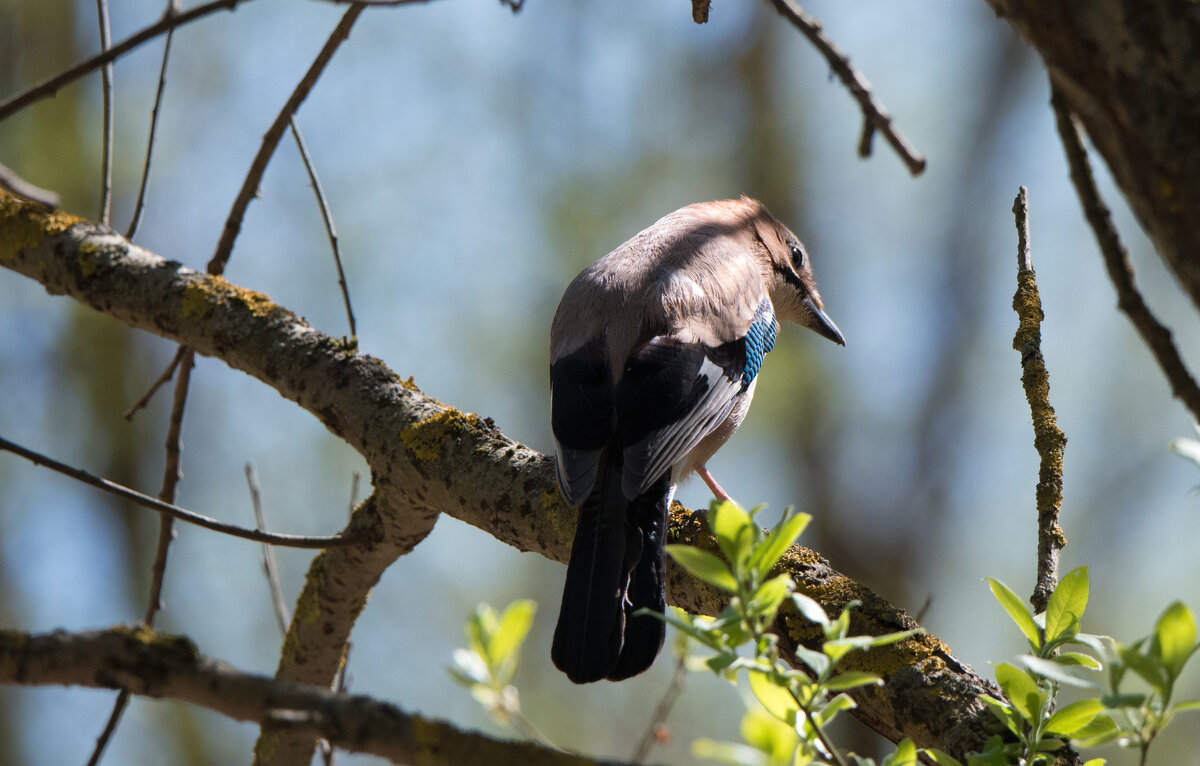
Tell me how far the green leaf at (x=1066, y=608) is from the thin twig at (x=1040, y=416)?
0.31 m

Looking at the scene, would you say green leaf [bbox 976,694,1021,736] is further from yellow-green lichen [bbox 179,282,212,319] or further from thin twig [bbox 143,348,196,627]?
yellow-green lichen [bbox 179,282,212,319]

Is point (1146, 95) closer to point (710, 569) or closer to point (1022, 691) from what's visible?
point (710, 569)

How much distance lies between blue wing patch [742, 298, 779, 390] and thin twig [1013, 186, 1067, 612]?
0.97 metres

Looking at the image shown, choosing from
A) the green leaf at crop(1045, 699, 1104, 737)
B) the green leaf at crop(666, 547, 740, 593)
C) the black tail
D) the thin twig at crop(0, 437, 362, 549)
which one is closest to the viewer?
the green leaf at crop(666, 547, 740, 593)

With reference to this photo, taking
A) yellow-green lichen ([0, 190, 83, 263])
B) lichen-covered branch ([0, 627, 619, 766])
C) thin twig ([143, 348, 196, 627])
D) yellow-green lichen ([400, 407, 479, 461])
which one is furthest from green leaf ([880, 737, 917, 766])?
yellow-green lichen ([0, 190, 83, 263])

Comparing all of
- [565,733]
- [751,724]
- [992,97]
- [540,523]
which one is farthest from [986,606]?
[751,724]

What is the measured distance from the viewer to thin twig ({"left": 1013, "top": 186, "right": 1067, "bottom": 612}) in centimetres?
175

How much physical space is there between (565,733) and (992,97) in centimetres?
724

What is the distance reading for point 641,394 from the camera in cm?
245

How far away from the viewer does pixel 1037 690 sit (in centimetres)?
135

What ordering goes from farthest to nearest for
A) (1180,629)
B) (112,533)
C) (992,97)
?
1. (992,97)
2. (112,533)
3. (1180,629)

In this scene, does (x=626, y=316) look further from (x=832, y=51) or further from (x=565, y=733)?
(x=565, y=733)

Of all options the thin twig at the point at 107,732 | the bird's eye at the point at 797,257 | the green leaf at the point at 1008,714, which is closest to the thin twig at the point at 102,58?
the thin twig at the point at 107,732

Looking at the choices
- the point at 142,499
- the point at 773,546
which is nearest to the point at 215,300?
the point at 142,499
